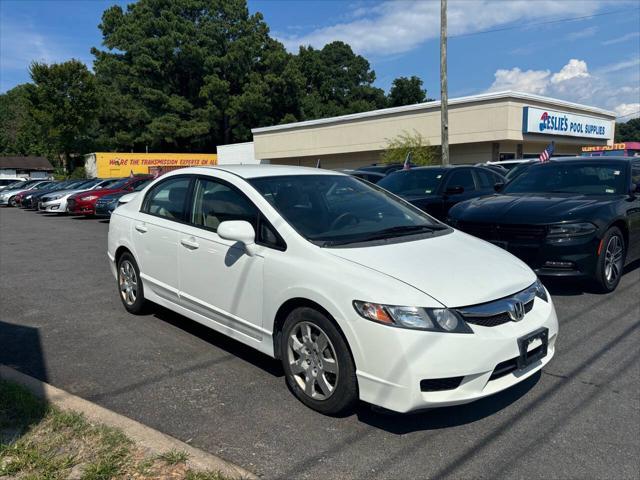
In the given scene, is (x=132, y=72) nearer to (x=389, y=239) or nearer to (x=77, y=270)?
(x=77, y=270)

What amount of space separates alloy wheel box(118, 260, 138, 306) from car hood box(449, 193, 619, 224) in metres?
3.98

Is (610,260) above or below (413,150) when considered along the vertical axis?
below

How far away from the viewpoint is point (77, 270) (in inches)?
341

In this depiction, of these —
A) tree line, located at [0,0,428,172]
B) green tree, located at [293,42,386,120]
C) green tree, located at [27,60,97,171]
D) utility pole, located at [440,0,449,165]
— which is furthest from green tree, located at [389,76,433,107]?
utility pole, located at [440,0,449,165]

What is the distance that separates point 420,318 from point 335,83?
7063 cm

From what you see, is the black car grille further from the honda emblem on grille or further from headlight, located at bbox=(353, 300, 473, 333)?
headlight, located at bbox=(353, 300, 473, 333)

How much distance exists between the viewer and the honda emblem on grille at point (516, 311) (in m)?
3.45

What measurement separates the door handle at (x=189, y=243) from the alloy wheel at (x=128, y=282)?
1164mm

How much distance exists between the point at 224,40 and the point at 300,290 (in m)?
56.9

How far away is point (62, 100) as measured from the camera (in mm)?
42062

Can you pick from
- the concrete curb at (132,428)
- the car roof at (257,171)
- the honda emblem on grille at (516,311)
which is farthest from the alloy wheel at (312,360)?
the car roof at (257,171)

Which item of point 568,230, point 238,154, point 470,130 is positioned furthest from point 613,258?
point 238,154

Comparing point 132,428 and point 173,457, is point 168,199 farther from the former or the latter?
point 173,457

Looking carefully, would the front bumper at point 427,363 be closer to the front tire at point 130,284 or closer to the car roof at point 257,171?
the car roof at point 257,171
